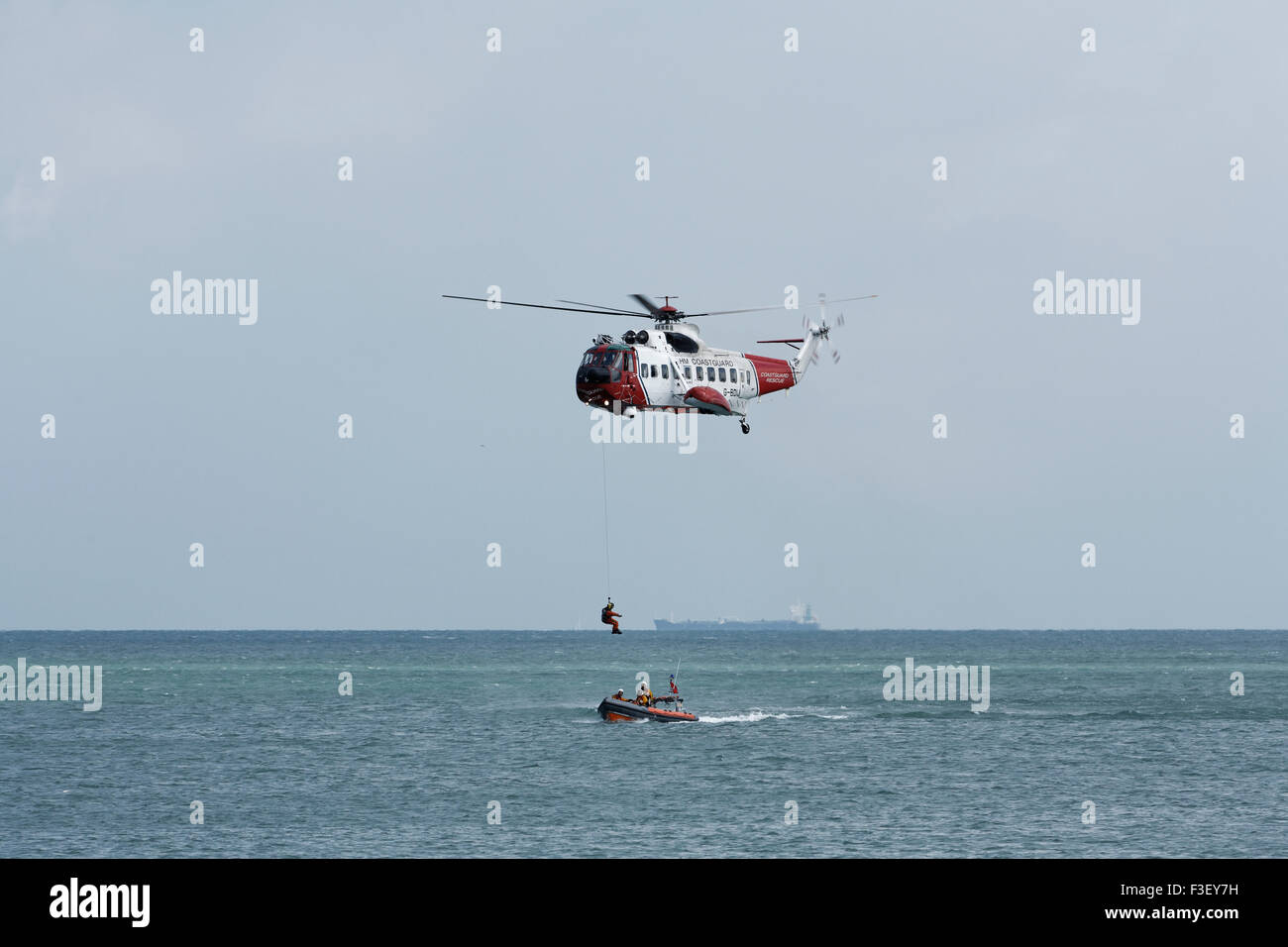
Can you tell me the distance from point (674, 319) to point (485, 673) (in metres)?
135

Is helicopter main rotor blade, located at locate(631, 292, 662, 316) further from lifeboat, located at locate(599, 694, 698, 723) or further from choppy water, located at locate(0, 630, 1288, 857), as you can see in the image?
lifeboat, located at locate(599, 694, 698, 723)

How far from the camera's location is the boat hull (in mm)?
92125

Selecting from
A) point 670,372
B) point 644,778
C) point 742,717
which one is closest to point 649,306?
point 670,372

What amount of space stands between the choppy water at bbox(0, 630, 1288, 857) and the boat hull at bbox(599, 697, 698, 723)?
0.81m

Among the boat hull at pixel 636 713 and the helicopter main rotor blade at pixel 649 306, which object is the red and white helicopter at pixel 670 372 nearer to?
the helicopter main rotor blade at pixel 649 306

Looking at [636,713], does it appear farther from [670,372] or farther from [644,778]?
[670,372]

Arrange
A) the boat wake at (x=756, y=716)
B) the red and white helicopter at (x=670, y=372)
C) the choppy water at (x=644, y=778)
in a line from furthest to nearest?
1. the boat wake at (x=756, y=716)
2. the choppy water at (x=644, y=778)
3. the red and white helicopter at (x=670, y=372)

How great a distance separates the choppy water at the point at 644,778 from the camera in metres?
53.9

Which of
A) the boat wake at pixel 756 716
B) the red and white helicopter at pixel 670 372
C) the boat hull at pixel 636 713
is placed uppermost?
the red and white helicopter at pixel 670 372

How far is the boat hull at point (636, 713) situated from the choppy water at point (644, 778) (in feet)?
2.66

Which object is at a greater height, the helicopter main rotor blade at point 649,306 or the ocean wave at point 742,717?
the helicopter main rotor blade at point 649,306

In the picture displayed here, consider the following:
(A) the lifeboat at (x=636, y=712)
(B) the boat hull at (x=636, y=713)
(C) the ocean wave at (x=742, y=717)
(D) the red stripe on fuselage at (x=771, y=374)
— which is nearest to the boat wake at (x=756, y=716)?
(C) the ocean wave at (x=742, y=717)

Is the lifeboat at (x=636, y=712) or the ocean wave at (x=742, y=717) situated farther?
the ocean wave at (x=742, y=717)
